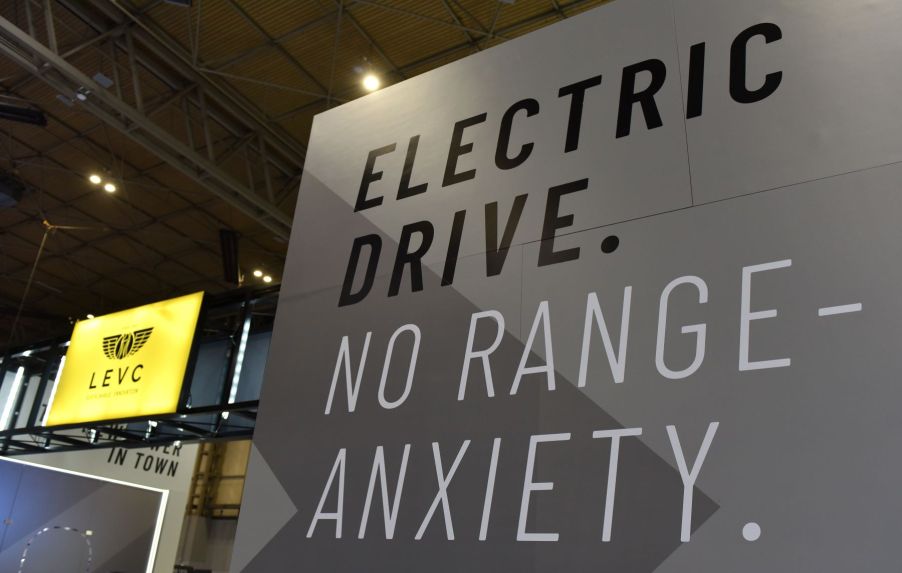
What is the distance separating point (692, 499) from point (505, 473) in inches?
19.9

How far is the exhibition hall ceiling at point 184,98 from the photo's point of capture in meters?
7.87

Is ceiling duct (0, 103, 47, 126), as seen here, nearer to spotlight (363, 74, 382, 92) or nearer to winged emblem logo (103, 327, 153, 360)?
winged emblem logo (103, 327, 153, 360)

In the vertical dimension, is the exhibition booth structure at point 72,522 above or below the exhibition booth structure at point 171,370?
below

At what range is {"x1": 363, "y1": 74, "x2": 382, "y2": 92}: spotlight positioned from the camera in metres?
8.35

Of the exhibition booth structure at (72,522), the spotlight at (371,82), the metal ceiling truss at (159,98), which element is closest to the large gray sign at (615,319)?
the spotlight at (371,82)

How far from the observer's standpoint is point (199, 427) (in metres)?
7.41

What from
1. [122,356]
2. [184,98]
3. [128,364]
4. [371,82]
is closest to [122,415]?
[128,364]

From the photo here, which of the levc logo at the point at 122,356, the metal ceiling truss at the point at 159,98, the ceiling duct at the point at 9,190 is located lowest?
the levc logo at the point at 122,356

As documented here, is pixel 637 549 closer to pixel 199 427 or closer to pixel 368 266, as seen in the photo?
pixel 368 266

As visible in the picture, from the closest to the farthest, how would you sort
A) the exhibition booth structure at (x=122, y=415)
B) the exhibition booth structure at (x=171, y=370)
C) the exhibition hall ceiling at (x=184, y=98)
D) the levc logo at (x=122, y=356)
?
the exhibition booth structure at (x=171, y=370), the exhibition booth structure at (x=122, y=415), the levc logo at (x=122, y=356), the exhibition hall ceiling at (x=184, y=98)

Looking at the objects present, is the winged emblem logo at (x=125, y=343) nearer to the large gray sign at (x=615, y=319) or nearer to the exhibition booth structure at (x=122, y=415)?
the exhibition booth structure at (x=122, y=415)

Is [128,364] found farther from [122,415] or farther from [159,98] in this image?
[159,98]

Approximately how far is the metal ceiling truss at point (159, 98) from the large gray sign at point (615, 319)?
6579 millimetres

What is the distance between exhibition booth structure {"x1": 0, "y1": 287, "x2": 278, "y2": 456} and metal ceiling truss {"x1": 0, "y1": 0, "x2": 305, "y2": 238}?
2.22m
